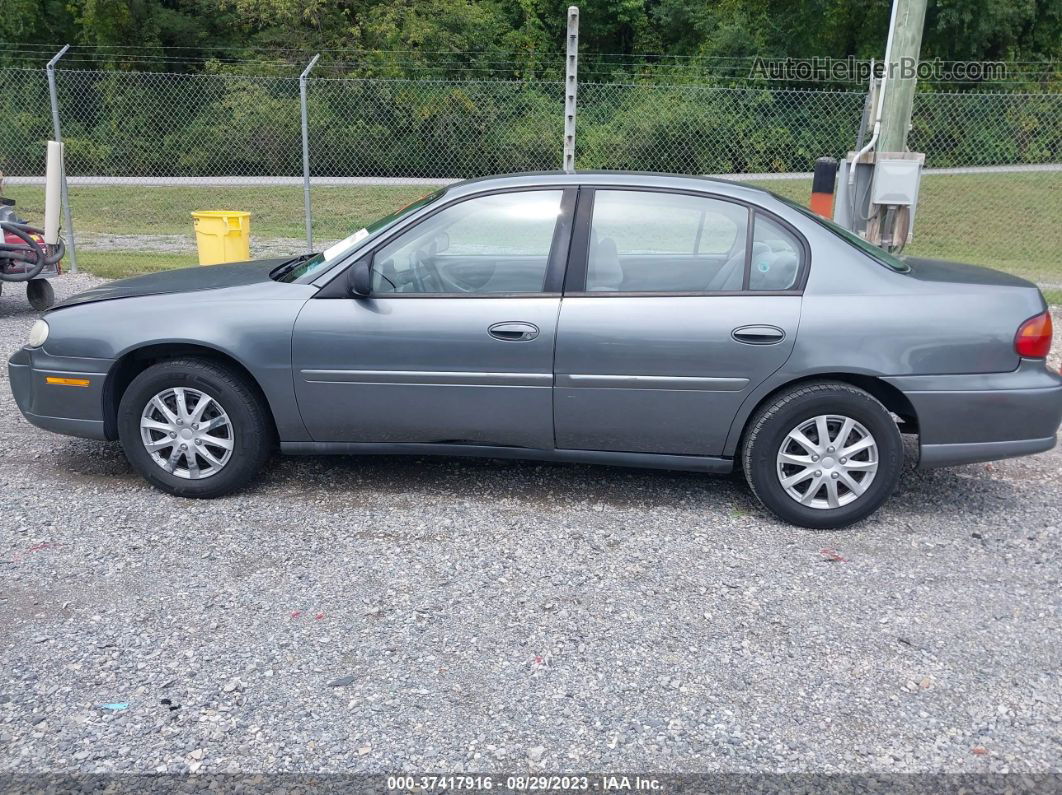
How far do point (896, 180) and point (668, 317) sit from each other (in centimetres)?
454

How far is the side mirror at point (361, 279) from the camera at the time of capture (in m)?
4.60

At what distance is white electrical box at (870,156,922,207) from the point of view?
319 inches

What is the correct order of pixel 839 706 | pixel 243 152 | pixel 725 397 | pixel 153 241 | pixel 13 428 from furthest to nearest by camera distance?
pixel 243 152 < pixel 153 241 < pixel 13 428 < pixel 725 397 < pixel 839 706

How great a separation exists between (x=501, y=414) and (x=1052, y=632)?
247 cm

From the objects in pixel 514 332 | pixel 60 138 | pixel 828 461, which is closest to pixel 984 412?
pixel 828 461

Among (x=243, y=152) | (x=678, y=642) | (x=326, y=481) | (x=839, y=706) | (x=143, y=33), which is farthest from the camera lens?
(x=143, y=33)

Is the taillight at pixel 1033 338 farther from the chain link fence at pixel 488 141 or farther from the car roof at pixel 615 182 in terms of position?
the chain link fence at pixel 488 141

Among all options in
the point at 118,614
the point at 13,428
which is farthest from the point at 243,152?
the point at 118,614

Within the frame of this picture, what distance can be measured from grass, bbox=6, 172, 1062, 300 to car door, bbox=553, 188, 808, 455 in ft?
38.7

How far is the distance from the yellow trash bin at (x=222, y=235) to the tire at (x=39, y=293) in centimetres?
150

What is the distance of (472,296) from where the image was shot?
185 inches

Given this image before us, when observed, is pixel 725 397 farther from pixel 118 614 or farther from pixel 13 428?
pixel 13 428

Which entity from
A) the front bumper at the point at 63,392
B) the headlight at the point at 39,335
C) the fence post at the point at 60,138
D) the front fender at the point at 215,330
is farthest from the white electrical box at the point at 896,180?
the fence post at the point at 60,138

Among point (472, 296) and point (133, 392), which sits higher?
point (472, 296)
